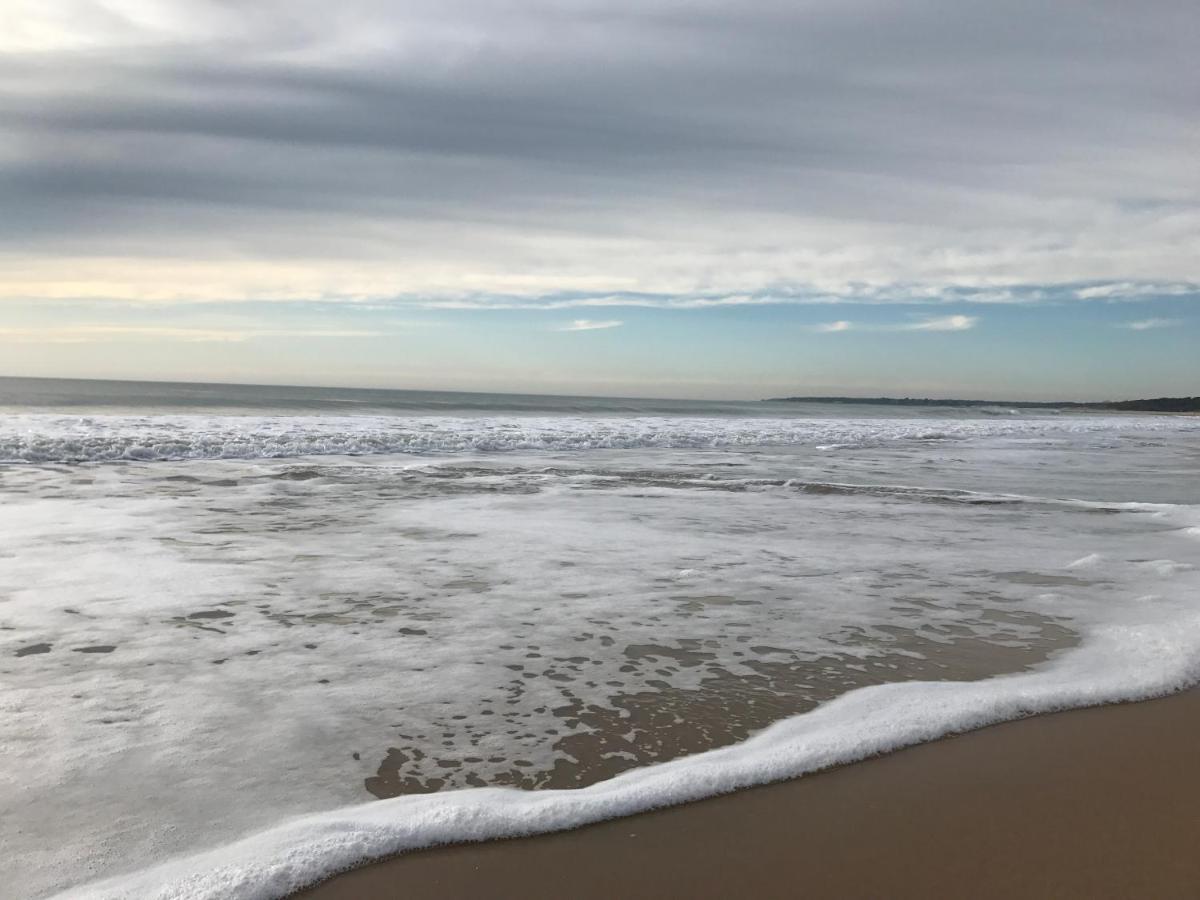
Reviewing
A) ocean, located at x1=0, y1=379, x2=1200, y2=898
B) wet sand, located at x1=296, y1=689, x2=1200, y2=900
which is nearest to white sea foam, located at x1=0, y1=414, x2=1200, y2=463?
ocean, located at x1=0, y1=379, x2=1200, y2=898

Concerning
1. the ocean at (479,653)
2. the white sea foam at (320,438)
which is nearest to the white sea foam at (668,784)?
the ocean at (479,653)

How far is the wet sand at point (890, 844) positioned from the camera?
→ 7.73ft

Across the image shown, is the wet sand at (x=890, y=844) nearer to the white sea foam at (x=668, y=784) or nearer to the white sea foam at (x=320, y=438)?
the white sea foam at (x=668, y=784)

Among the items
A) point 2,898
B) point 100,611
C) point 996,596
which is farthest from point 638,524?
point 2,898

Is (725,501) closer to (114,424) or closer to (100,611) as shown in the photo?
(100,611)

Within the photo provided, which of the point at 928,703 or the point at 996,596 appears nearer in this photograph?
the point at 928,703

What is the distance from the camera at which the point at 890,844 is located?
2.56 m

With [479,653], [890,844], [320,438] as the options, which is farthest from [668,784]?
[320,438]

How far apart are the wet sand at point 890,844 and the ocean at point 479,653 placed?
0.13 meters

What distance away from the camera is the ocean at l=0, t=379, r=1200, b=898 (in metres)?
2.72

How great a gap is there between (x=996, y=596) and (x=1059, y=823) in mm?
3105

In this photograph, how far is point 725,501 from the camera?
1041cm

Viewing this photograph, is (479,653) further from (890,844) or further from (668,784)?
(890,844)

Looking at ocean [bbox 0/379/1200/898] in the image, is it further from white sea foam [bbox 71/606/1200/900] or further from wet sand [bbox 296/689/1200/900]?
wet sand [bbox 296/689/1200/900]
